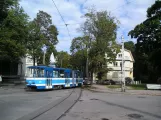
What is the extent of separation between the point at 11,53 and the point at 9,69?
1525cm

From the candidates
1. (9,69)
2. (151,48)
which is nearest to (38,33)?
(9,69)

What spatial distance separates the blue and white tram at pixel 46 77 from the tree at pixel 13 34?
10.6 metres

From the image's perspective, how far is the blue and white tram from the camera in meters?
31.3

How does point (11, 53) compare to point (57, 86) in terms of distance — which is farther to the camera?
point (11, 53)

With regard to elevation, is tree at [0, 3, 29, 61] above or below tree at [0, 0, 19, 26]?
below

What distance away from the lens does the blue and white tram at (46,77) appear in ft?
103

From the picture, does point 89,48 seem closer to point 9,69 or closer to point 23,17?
point 23,17

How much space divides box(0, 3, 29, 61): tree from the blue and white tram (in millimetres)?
10640

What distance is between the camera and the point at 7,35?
4441cm

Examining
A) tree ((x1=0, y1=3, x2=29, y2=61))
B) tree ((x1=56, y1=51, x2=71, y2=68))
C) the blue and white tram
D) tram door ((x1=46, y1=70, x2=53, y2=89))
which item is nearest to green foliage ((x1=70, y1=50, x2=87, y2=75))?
tree ((x1=0, y1=3, x2=29, y2=61))

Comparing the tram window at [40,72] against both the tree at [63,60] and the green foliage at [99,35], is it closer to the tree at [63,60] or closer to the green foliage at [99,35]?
the green foliage at [99,35]

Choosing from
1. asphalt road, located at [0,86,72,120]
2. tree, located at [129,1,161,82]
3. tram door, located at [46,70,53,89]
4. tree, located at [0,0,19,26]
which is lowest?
asphalt road, located at [0,86,72,120]

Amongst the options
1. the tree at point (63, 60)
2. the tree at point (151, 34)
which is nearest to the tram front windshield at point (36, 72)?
the tree at point (151, 34)

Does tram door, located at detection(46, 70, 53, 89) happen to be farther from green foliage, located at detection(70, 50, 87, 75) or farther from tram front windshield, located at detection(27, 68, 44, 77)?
green foliage, located at detection(70, 50, 87, 75)
